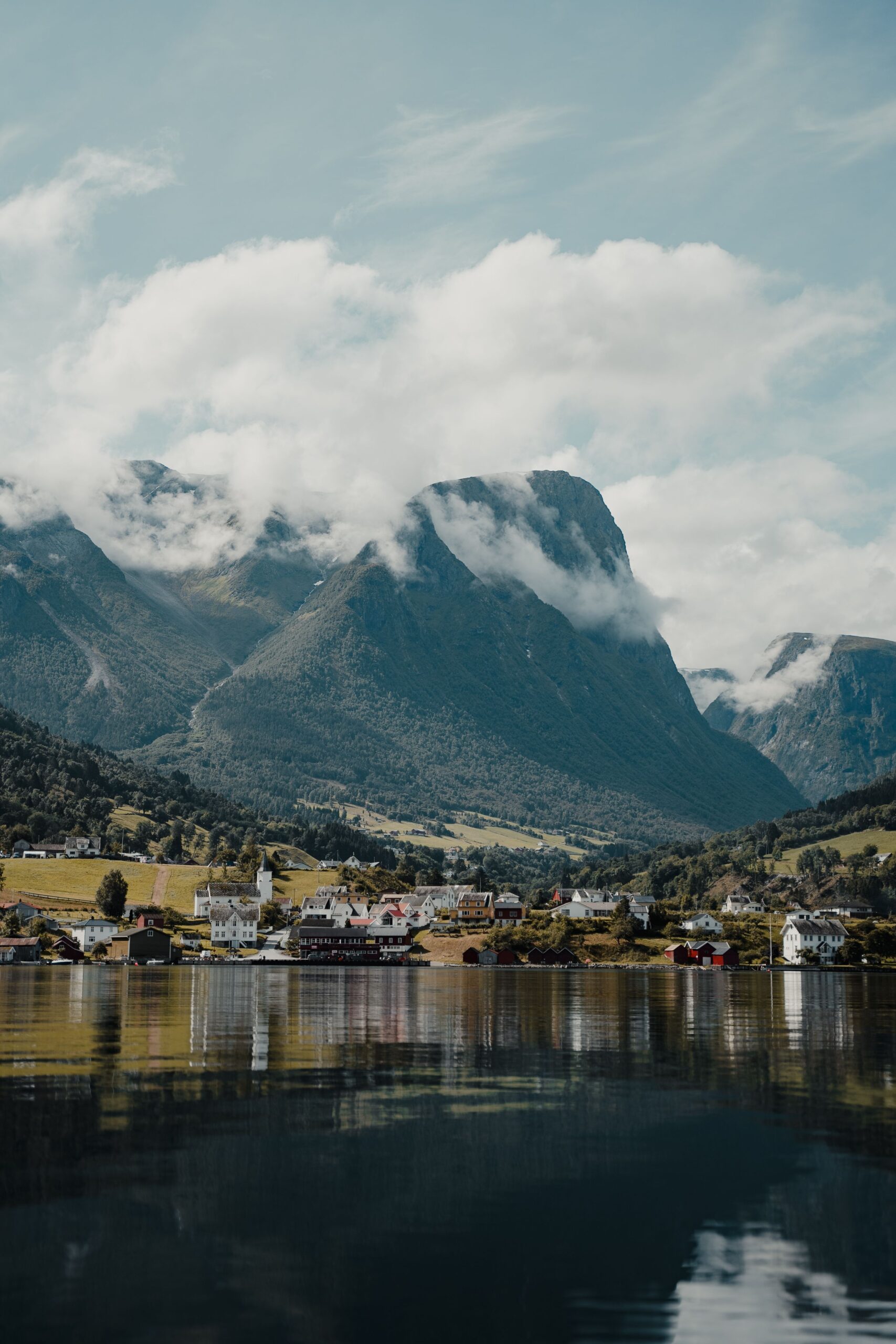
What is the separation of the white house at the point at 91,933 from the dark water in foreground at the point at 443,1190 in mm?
136153

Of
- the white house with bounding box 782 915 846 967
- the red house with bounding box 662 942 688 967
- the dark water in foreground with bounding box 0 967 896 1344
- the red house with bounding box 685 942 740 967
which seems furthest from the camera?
the white house with bounding box 782 915 846 967

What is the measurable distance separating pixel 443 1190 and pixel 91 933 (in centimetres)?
17302

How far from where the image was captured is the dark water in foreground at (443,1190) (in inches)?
874

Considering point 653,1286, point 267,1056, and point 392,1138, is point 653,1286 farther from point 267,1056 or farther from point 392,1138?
point 267,1056

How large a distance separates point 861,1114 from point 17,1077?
29.3 meters

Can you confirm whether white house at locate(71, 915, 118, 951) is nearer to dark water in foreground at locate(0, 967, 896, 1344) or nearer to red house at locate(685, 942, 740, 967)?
red house at locate(685, 942, 740, 967)

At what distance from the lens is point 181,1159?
32656mm

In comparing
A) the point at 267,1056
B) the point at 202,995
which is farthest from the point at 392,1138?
the point at 202,995

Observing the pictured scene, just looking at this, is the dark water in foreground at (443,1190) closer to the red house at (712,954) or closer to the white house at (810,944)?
the red house at (712,954)

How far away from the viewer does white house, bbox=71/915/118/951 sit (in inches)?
7492

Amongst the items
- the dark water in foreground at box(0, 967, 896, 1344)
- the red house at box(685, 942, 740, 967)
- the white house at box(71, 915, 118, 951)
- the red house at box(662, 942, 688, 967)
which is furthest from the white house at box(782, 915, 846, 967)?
the dark water in foreground at box(0, 967, 896, 1344)

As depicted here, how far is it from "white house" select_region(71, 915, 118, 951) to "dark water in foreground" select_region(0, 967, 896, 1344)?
136 metres

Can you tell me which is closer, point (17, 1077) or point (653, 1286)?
point (653, 1286)

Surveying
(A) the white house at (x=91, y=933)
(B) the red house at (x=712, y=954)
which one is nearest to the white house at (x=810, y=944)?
(B) the red house at (x=712, y=954)
